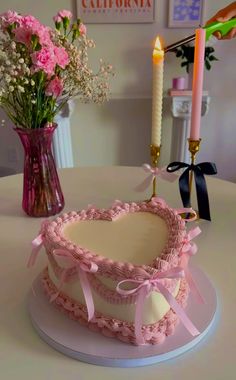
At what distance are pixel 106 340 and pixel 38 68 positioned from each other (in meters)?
0.55

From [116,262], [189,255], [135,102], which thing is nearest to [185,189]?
[189,255]

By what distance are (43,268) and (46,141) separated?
34 centimetres

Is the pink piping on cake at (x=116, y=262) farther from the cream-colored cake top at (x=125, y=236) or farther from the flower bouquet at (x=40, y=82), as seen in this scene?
the flower bouquet at (x=40, y=82)

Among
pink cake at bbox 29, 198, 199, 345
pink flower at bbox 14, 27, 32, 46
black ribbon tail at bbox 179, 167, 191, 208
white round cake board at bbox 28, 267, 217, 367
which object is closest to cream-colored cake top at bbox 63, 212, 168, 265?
pink cake at bbox 29, 198, 199, 345

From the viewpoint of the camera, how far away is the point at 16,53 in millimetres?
793

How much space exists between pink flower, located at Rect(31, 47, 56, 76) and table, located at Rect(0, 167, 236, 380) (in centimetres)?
39

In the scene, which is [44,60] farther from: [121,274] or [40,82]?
[121,274]

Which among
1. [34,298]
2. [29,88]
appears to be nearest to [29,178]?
[29,88]

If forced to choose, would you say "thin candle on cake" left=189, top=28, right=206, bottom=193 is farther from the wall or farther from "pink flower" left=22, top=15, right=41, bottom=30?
the wall

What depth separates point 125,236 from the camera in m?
0.65

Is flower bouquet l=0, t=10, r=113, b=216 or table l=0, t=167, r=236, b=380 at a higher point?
flower bouquet l=0, t=10, r=113, b=216

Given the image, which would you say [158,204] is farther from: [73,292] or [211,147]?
[211,147]

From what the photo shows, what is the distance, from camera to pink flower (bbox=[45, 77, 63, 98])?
0.85 meters

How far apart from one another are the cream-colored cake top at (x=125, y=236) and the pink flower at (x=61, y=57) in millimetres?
362
